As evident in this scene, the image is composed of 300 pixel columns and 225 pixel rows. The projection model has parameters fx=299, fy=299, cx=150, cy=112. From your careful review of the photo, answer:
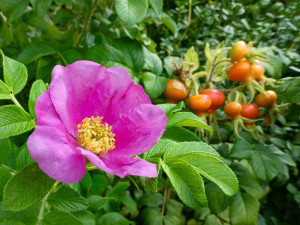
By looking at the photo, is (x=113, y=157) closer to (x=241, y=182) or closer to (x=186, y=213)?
(x=241, y=182)

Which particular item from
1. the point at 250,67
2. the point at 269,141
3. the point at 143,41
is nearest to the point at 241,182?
the point at 269,141

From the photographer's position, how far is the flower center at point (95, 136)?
56cm

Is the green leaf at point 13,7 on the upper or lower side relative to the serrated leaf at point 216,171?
upper

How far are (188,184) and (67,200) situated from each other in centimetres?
23

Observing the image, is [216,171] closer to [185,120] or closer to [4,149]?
[185,120]

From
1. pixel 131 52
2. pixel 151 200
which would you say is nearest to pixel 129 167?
pixel 131 52

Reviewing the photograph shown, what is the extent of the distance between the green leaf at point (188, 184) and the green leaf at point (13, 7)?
2.27 ft

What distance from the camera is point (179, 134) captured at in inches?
25.7

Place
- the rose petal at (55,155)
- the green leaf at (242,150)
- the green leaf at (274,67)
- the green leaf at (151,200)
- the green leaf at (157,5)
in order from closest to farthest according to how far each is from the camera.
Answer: the rose petal at (55,155) < the green leaf at (157,5) < the green leaf at (242,150) < the green leaf at (274,67) < the green leaf at (151,200)

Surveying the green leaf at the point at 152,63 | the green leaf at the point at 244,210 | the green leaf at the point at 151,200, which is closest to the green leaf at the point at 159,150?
the green leaf at the point at 152,63

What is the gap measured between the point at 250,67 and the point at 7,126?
31.2 inches

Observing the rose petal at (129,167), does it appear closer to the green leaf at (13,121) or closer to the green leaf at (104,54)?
the green leaf at (13,121)

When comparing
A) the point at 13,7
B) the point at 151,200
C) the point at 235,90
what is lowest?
the point at 151,200

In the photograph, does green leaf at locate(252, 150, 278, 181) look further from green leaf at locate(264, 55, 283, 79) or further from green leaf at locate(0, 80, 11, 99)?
green leaf at locate(0, 80, 11, 99)
